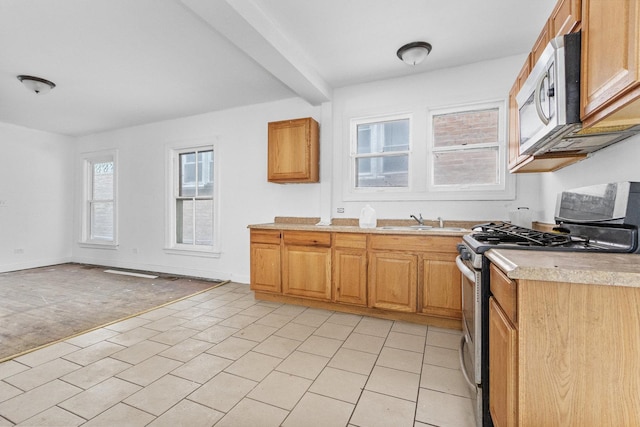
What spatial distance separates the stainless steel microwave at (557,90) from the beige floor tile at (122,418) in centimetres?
256

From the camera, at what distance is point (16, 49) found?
281cm

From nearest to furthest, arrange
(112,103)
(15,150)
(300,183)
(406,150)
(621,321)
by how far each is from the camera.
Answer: (621,321) < (406,150) < (300,183) < (112,103) < (15,150)

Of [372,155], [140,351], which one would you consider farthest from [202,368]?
[372,155]

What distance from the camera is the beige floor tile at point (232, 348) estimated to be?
2.22 metres

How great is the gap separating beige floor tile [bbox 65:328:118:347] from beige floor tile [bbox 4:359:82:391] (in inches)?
10.9

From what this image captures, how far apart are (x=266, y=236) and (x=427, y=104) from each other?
2.40 meters

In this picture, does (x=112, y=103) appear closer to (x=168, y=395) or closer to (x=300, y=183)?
(x=300, y=183)

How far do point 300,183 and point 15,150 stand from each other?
17.6 ft

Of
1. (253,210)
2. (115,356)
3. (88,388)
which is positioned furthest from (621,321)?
(253,210)

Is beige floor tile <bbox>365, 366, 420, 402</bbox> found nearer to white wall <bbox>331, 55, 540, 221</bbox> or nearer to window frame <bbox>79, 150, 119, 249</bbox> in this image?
white wall <bbox>331, 55, 540, 221</bbox>

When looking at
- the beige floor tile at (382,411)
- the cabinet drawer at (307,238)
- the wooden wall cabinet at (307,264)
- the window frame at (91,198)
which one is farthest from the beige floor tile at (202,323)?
the window frame at (91,198)

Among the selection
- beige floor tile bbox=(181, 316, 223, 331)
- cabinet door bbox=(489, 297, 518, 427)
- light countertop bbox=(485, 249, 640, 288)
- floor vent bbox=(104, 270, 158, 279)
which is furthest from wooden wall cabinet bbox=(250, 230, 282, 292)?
light countertop bbox=(485, 249, 640, 288)

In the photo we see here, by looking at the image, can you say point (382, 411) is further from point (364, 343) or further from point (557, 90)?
point (557, 90)

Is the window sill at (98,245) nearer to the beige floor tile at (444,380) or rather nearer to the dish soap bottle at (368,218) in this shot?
the dish soap bottle at (368,218)
